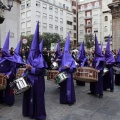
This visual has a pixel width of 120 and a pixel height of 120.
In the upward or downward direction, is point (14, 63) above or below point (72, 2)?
below

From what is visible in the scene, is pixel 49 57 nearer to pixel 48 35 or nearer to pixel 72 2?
pixel 48 35

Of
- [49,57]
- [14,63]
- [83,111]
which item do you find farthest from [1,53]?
[49,57]

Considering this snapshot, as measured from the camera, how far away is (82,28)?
240 ft

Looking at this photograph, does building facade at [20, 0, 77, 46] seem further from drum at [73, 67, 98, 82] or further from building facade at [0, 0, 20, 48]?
drum at [73, 67, 98, 82]

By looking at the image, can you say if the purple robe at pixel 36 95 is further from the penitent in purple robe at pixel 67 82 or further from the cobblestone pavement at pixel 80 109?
the penitent in purple robe at pixel 67 82

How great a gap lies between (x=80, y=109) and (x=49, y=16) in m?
57.8

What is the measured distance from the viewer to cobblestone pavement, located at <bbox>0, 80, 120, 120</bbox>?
6.48 m

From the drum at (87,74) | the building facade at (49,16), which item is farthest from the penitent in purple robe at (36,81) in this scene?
the building facade at (49,16)

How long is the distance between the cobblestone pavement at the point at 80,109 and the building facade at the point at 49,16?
165 ft

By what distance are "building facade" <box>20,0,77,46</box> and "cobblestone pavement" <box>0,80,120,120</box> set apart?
50378 mm

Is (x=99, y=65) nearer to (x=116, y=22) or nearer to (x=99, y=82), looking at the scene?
(x=99, y=82)

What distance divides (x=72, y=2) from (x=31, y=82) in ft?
228

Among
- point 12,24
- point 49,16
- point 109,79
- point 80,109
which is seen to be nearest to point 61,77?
point 80,109

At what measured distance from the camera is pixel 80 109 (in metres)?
7.30
